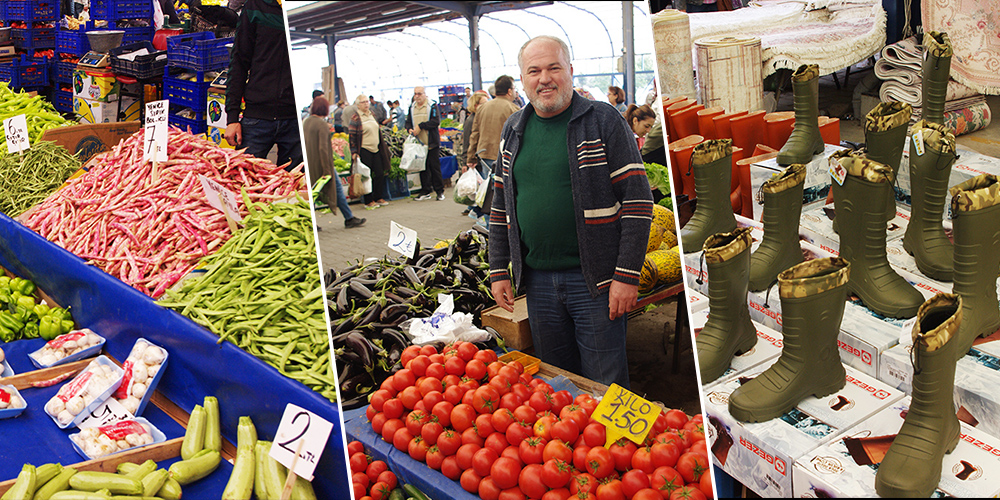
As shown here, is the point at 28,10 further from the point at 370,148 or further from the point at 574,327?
the point at 574,327

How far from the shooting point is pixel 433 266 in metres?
3.70

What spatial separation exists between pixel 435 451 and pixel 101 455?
108cm

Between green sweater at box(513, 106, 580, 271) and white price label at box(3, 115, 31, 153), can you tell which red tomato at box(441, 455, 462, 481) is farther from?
white price label at box(3, 115, 31, 153)

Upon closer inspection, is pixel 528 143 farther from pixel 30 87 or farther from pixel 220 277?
pixel 30 87

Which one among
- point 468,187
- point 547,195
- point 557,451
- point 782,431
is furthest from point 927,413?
point 468,187

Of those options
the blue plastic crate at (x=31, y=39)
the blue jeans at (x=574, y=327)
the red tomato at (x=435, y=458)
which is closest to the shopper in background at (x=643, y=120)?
the blue jeans at (x=574, y=327)

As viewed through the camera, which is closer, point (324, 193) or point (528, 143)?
point (528, 143)

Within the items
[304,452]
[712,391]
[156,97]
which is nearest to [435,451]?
[304,452]

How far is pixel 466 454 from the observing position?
1.94m

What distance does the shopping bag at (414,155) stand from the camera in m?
10.5

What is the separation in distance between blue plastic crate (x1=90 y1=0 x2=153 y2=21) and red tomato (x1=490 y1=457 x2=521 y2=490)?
5660 millimetres

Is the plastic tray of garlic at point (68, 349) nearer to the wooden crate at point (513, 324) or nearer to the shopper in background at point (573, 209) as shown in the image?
the wooden crate at point (513, 324)

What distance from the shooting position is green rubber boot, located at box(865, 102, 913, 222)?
292cm

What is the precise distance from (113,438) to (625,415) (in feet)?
5.35
